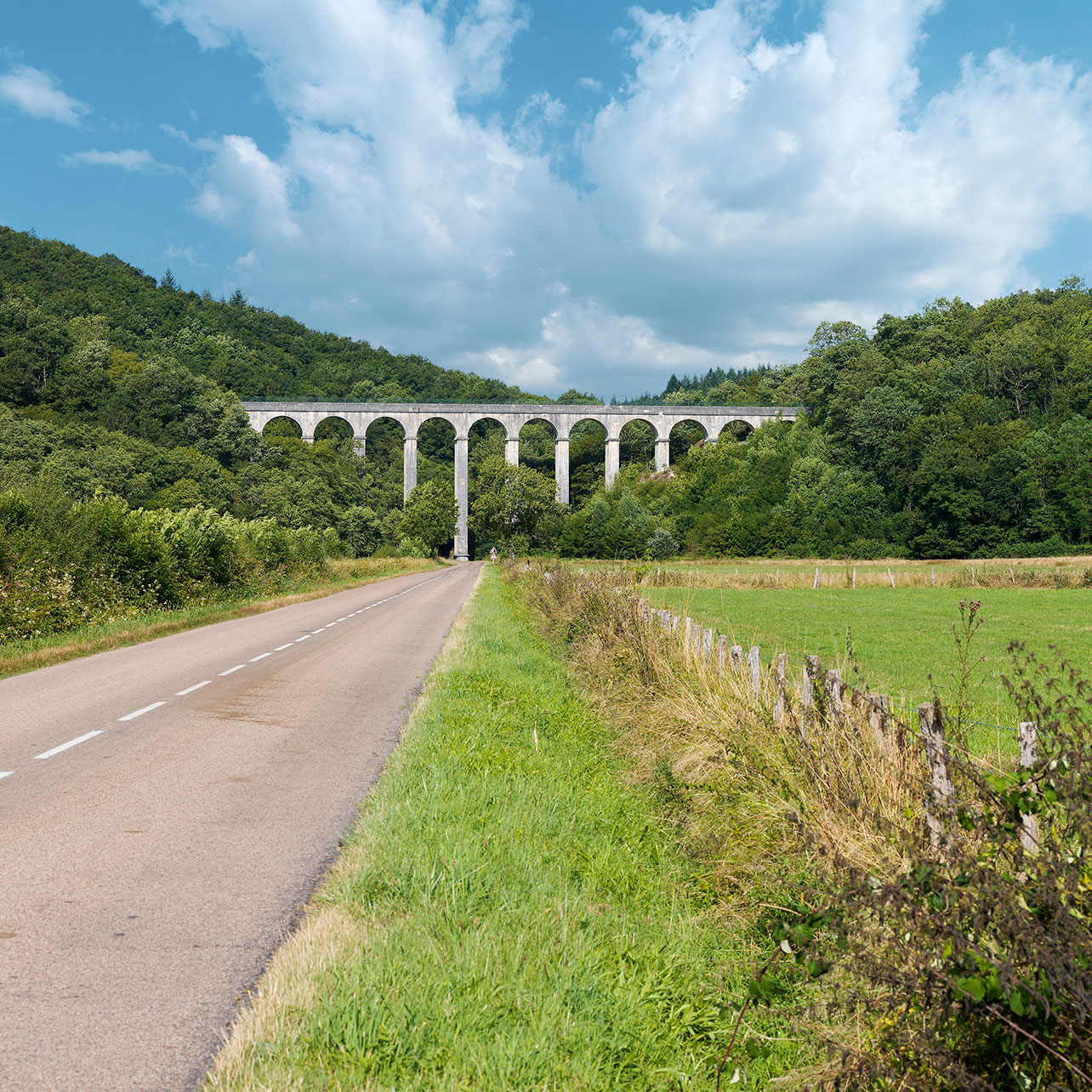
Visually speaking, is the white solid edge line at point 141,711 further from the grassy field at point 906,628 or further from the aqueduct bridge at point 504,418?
the aqueduct bridge at point 504,418

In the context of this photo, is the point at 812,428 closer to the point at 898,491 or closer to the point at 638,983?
the point at 898,491

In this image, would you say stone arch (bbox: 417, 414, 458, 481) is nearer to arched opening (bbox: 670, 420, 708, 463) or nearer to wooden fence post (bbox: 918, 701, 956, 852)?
arched opening (bbox: 670, 420, 708, 463)

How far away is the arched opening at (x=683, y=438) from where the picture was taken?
139250 mm

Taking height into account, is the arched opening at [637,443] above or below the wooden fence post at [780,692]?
above

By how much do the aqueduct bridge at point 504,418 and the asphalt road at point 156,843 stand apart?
101476mm

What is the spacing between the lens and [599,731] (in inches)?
367

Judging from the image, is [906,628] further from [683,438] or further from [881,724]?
[683,438]

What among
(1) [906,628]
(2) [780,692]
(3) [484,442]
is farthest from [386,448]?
(2) [780,692]

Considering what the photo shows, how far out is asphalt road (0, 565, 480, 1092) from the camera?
131 inches

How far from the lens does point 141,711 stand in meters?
10.4

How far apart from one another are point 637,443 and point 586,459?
9219mm

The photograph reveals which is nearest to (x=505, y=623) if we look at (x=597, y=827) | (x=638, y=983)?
(x=597, y=827)

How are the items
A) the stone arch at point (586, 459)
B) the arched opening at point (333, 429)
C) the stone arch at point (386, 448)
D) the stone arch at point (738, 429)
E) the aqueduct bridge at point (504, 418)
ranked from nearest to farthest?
the aqueduct bridge at point (504, 418)
the stone arch at point (738, 429)
the arched opening at point (333, 429)
the stone arch at point (386, 448)
the stone arch at point (586, 459)

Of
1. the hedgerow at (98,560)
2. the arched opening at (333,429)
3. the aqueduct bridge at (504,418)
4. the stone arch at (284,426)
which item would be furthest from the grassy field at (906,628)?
the arched opening at (333,429)
